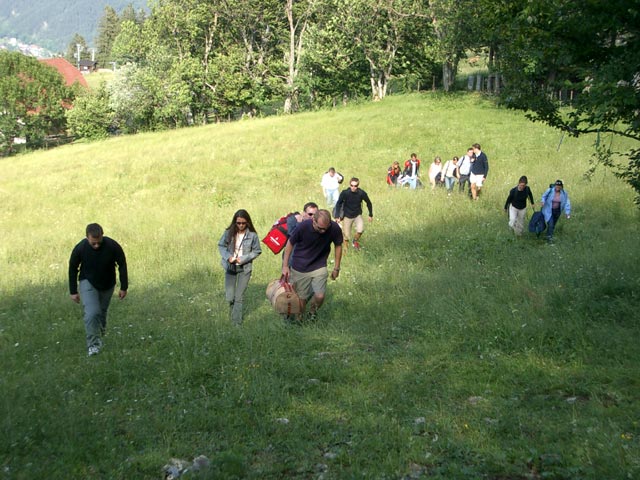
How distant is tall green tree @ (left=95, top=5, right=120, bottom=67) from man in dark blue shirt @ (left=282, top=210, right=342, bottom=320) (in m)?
113

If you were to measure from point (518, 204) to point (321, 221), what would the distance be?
24.0ft

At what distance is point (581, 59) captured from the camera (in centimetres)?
751

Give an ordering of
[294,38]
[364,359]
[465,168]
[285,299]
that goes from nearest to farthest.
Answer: [364,359]
[285,299]
[465,168]
[294,38]

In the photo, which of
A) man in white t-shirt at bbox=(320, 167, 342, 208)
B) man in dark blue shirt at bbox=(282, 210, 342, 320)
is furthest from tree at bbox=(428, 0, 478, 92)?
man in dark blue shirt at bbox=(282, 210, 342, 320)

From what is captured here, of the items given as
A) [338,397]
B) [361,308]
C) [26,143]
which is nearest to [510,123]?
[361,308]

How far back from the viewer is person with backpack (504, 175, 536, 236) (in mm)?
14242

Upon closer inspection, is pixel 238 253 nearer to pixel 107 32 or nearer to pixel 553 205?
pixel 553 205

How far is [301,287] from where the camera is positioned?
A: 891 centimetres

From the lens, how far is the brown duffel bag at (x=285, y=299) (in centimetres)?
877

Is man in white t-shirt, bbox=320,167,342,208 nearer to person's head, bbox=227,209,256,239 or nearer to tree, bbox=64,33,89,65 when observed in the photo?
person's head, bbox=227,209,256,239

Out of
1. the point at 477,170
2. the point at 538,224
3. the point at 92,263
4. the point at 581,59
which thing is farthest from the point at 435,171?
the point at 92,263

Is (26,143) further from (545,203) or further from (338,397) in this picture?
(338,397)

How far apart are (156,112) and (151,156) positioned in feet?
61.7

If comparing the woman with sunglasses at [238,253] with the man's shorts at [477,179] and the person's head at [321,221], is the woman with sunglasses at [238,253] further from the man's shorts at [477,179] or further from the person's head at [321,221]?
the man's shorts at [477,179]
